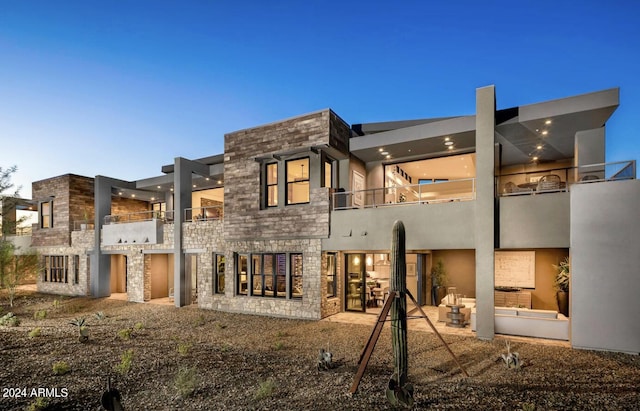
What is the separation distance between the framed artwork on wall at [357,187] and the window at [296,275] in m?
3.06

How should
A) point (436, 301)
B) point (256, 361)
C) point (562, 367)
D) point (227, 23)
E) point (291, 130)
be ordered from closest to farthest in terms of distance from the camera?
point (562, 367), point (256, 361), point (291, 130), point (436, 301), point (227, 23)

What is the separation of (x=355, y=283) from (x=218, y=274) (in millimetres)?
5767

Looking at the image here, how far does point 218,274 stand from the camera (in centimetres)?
1373

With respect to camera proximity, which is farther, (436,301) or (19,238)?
(19,238)

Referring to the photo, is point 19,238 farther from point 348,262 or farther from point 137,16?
point 348,262

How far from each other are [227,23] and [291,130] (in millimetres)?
10301

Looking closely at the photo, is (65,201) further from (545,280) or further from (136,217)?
(545,280)

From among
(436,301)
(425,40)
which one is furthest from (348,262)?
(425,40)

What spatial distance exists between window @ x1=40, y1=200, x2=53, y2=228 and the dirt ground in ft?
Result: 39.9

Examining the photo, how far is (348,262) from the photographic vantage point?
12.5 m

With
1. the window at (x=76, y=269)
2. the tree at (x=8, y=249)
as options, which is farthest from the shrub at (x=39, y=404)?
the window at (x=76, y=269)

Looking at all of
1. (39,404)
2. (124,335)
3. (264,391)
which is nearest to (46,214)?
(124,335)

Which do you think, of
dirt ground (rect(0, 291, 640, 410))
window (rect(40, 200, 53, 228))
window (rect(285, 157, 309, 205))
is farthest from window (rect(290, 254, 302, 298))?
window (rect(40, 200, 53, 228))

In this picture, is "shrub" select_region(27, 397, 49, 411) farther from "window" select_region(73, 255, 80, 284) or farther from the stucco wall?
"window" select_region(73, 255, 80, 284)
